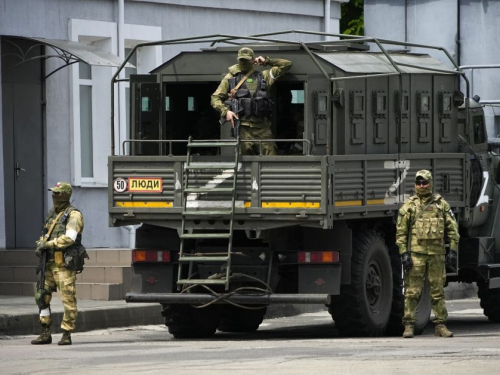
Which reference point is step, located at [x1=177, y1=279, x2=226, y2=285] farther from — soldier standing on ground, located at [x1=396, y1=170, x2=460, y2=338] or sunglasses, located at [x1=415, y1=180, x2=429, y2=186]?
sunglasses, located at [x1=415, y1=180, x2=429, y2=186]

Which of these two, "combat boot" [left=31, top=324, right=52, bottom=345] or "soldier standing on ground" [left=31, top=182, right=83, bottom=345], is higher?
"soldier standing on ground" [left=31, top=182, right=83, bottom=345]

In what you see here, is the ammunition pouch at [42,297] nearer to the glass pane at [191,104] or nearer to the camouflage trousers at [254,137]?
the camouflage trousers at [254,137]

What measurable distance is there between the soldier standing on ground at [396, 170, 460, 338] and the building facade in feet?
23.5

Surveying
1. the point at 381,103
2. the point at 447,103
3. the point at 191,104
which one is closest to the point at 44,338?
the point at 191,104

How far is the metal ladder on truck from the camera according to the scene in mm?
16438

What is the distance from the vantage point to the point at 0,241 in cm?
2233

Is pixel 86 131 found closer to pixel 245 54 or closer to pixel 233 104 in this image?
pixel 233 104

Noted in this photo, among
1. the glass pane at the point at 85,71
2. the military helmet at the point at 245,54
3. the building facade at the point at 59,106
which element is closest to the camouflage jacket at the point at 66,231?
the military helmet at the point at 245,54

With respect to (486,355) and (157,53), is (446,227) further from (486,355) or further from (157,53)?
(157,53)

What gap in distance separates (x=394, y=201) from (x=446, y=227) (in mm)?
690

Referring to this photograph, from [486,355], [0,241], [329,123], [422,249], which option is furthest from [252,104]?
[0,241]

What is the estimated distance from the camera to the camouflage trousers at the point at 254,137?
1728cm

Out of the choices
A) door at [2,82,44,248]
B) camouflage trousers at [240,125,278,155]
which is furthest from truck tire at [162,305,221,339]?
door at [2,82,44,248]

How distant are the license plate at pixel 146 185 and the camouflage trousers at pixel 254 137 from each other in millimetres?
1018
